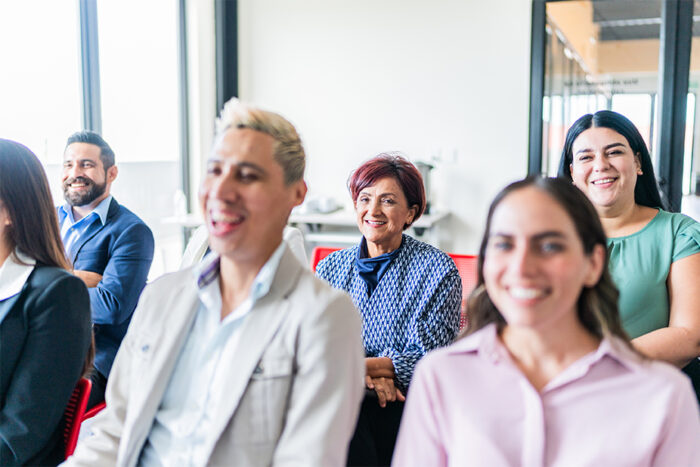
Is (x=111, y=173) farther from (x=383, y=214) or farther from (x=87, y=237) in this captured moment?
(x=383, y=214)

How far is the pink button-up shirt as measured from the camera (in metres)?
1.00

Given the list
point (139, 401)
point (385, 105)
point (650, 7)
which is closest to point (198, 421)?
point (139, 401)

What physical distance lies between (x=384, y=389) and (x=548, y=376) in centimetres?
72

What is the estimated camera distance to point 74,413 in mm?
1538

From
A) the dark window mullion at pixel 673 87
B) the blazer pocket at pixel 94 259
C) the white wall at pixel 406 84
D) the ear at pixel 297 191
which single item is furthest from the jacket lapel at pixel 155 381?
the dark window mullion at pixel 673 87

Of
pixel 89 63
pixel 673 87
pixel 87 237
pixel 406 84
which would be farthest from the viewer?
pixel 406 84

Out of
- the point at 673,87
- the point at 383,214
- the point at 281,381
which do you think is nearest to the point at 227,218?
the point at 281,381

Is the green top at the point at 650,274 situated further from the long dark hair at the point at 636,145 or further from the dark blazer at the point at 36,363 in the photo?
the dark blazer at the point at 36,363

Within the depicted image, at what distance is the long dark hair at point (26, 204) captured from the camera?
1563mm

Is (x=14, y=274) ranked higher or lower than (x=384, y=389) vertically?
higher

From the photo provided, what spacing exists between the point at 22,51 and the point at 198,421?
2.81 m

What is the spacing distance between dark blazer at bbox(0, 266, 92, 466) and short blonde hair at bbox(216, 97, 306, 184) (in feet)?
1.98

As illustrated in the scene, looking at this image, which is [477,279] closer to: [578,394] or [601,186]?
[578,394]

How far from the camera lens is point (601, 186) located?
1.85 meters
